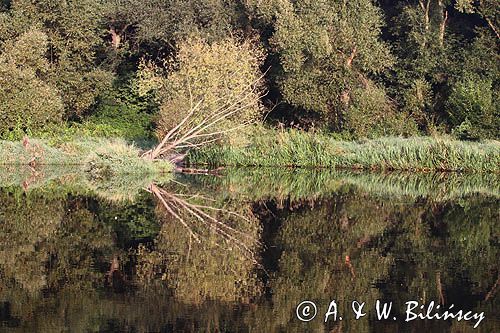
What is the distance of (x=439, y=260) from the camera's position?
1321 centimetres

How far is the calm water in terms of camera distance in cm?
939

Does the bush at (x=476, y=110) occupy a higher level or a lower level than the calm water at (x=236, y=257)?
higher

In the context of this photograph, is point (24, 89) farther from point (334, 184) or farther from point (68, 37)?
point (334, 184)

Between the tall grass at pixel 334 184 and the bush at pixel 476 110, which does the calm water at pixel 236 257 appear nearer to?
the tall grass at pixel 334 184

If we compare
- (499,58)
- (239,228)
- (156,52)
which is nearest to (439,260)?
(239,228)

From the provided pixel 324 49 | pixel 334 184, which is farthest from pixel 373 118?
pixel 334 184

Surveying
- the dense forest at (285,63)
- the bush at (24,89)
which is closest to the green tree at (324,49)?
the dense forest at (285,63)

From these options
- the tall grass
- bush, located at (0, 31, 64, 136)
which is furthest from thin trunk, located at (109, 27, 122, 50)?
the tall grass

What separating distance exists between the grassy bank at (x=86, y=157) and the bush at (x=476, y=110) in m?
15.2

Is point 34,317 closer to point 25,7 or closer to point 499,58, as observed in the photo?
point 25,7

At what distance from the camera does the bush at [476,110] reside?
36688 mm

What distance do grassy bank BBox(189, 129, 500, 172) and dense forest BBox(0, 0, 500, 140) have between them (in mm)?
2491

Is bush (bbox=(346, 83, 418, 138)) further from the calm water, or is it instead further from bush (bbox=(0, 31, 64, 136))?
the calm water

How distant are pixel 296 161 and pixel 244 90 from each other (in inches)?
200
